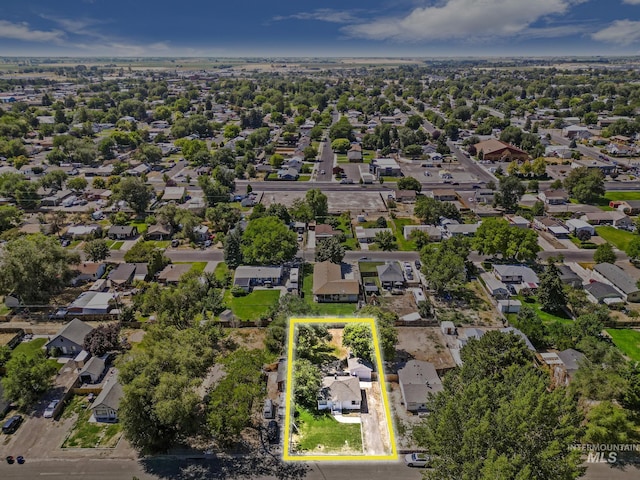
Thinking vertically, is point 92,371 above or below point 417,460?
above

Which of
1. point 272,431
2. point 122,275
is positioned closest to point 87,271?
point 122,275

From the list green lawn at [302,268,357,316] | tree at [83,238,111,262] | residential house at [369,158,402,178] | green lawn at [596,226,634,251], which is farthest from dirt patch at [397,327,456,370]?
residential house at [369,158,402,178]

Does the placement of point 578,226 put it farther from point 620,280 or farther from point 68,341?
point 68,341

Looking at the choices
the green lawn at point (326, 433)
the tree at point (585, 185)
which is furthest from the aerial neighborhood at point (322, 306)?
the tree at point (585, 185)

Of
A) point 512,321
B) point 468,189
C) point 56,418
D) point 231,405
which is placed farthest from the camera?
point 468,189

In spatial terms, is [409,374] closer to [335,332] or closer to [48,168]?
[335,332]

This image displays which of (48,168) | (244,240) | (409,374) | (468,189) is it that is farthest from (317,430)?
(48,168)
